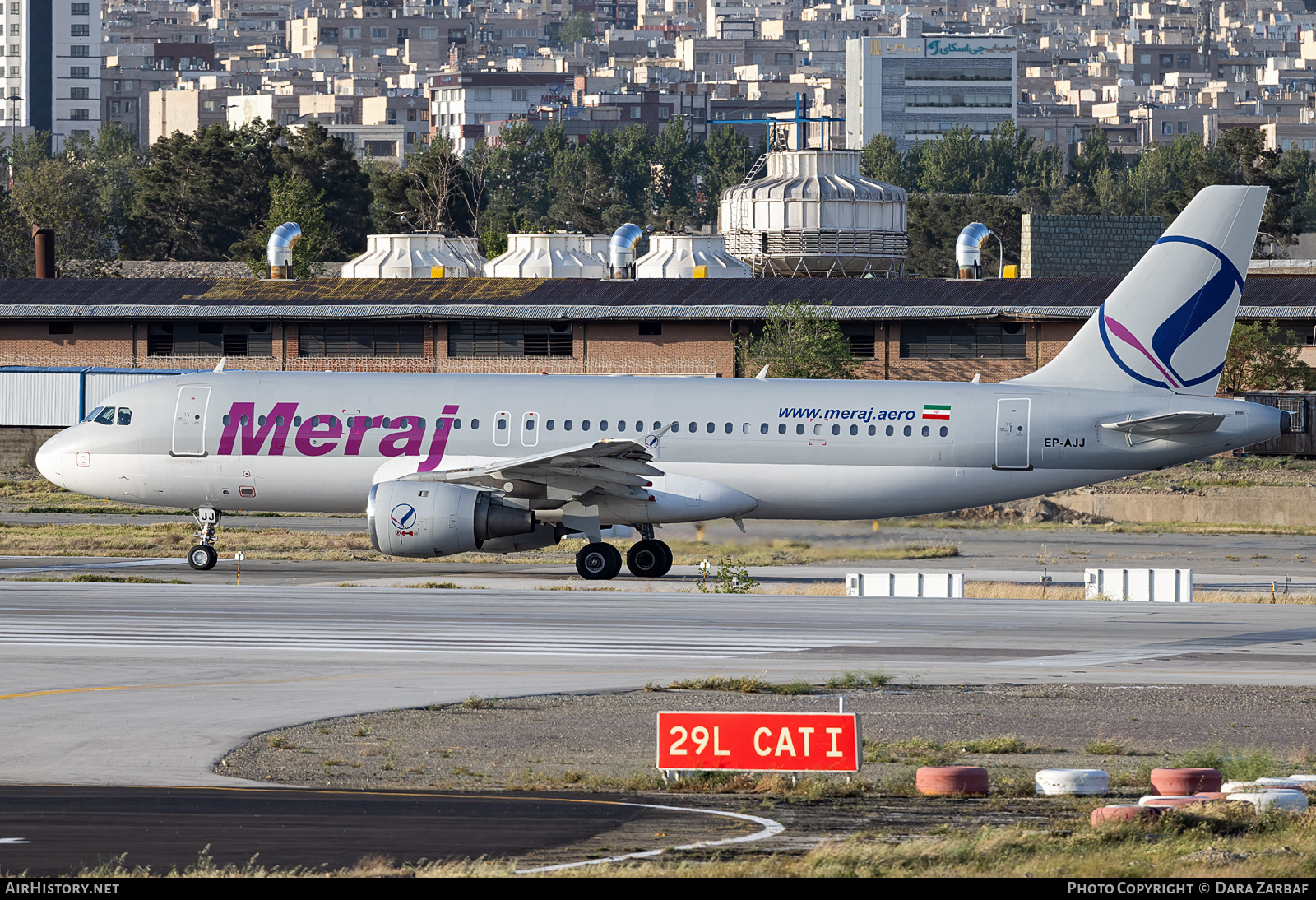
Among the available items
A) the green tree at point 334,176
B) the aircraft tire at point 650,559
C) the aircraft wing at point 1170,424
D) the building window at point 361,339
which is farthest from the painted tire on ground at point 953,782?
the green tree at point 334,176

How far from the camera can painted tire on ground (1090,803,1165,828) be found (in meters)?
15.4

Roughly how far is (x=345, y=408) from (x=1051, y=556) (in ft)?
64.6

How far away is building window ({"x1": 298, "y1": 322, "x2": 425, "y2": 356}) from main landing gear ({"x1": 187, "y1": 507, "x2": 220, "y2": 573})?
35.7 metres

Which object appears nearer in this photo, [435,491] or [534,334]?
[435,491]

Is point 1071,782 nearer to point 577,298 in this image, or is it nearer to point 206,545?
point 206,545

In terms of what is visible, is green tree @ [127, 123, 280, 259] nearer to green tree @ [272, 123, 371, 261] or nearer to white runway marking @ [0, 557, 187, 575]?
green tree @ [272, 123, 371, 261]

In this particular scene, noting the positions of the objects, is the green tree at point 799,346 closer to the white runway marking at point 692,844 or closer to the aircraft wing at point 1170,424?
the aircraft wing at point 1170,424

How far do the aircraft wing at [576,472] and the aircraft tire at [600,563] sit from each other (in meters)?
1.52

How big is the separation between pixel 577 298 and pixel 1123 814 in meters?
61.9

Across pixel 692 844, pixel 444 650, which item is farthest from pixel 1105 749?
pixel 444 650

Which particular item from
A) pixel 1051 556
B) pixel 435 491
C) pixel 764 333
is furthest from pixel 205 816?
pixel 764 333

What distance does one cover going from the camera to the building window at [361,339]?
7650 centimetres

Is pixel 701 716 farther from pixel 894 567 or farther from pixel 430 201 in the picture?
pixel 430 201

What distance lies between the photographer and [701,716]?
17938 millimetres
